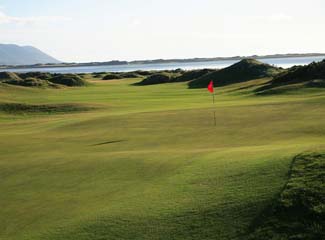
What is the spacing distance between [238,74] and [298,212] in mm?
85275

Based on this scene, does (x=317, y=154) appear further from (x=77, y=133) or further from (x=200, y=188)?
(x=77, y=133)

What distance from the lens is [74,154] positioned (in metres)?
20.0

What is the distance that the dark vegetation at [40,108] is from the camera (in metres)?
48.0

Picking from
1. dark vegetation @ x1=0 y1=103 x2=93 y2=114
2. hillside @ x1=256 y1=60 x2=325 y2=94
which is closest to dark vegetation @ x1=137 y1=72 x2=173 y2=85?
hillside @ x1=256 y1=60 x2=325 y2=94

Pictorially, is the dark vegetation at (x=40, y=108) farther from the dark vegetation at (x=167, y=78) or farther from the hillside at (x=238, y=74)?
the dark vegetation at (x=167, y=78)

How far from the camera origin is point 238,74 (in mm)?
93875

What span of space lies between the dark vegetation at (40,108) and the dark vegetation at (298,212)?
38078 mm

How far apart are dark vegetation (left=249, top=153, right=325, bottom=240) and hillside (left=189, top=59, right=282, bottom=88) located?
76.8 meters

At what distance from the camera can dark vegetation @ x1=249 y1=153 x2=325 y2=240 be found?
31.2ft

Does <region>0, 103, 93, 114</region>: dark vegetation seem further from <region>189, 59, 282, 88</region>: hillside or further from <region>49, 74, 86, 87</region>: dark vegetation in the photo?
<region>49, 74, 86, 87</region>: dark vegetation

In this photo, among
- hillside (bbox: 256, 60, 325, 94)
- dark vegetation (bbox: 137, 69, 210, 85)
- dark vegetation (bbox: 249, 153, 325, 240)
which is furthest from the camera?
dark vegetation (bbox: 137, 69, 210, 85)

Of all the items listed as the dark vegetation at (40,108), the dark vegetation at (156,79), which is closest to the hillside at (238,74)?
the dark vegetation at (156,79)

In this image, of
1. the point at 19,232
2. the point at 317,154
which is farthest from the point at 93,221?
the point at 317,154

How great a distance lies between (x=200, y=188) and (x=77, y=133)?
16.2m
